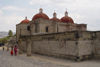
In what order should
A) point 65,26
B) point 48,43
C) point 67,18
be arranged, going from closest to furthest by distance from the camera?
point 48,43 < point 65,26 < point 67,18

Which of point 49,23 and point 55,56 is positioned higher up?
point 49,23

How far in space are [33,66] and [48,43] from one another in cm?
551

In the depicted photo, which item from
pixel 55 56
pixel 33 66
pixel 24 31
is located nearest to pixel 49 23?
pixel 24 31

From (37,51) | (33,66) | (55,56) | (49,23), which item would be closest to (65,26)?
(49,23)

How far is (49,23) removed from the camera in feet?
75.0

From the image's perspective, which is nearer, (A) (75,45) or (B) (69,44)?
(A) (75,45)

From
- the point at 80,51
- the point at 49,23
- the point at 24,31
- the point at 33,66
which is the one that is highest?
the point at 49,23

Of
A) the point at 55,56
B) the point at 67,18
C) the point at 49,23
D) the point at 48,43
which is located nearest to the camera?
the point at 55,56

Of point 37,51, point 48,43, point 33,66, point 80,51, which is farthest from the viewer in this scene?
point 37,51

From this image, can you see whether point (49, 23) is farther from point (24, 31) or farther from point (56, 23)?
point (24, 31)

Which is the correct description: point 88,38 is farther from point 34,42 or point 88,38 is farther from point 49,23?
point 49,23

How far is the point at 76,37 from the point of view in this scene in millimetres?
9820

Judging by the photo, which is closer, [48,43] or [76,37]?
[76,37]

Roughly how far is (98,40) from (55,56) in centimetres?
513
